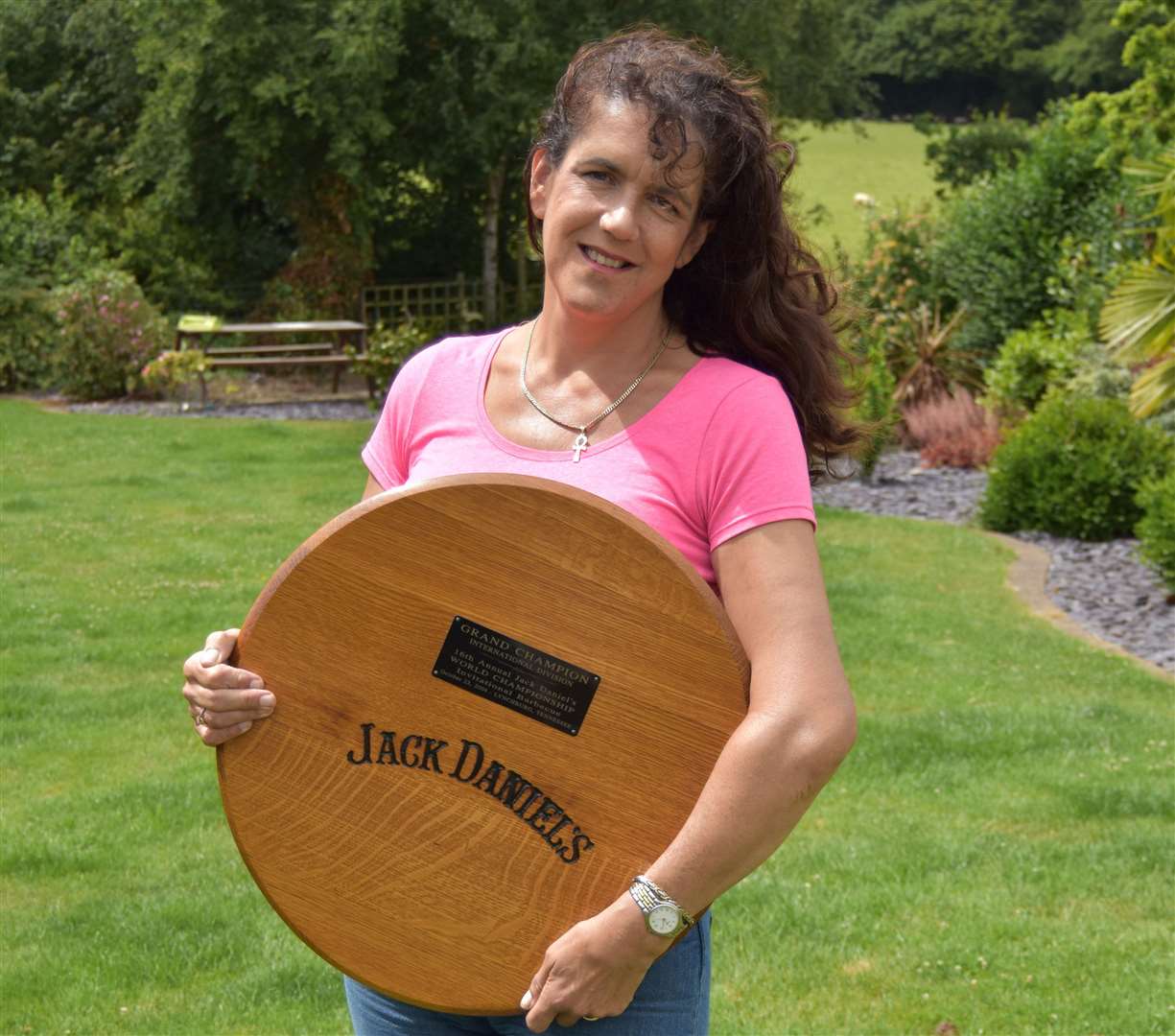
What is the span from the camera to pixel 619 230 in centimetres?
192

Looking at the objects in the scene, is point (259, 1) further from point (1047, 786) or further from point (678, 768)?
point (678, 768)

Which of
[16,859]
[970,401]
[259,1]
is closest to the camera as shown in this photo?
[16,859]

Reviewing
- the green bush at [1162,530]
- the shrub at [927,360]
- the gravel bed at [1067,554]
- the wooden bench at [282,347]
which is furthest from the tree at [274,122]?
the green bush at [1162,530]

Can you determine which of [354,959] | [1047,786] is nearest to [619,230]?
[354,959]

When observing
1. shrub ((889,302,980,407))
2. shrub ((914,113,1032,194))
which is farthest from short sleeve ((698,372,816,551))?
shrub ((914,113,1032,194))

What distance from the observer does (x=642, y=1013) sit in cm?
188

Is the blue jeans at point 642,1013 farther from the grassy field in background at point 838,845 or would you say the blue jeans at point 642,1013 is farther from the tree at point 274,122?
the tree at point 274,122

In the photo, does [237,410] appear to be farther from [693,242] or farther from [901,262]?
Result: [693,242]

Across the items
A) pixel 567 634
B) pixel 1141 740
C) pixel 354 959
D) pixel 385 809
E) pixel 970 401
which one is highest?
pixel 567 634

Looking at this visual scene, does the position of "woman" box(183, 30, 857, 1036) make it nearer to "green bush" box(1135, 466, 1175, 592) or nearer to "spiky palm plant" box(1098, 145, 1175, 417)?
"green bush" box(1135, 466, 1175, 592)

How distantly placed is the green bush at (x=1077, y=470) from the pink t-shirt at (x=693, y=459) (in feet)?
30.9

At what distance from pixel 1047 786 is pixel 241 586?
485 centimetres

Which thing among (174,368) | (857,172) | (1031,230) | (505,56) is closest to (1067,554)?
(1031,230)

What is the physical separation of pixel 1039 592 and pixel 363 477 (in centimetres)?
536
